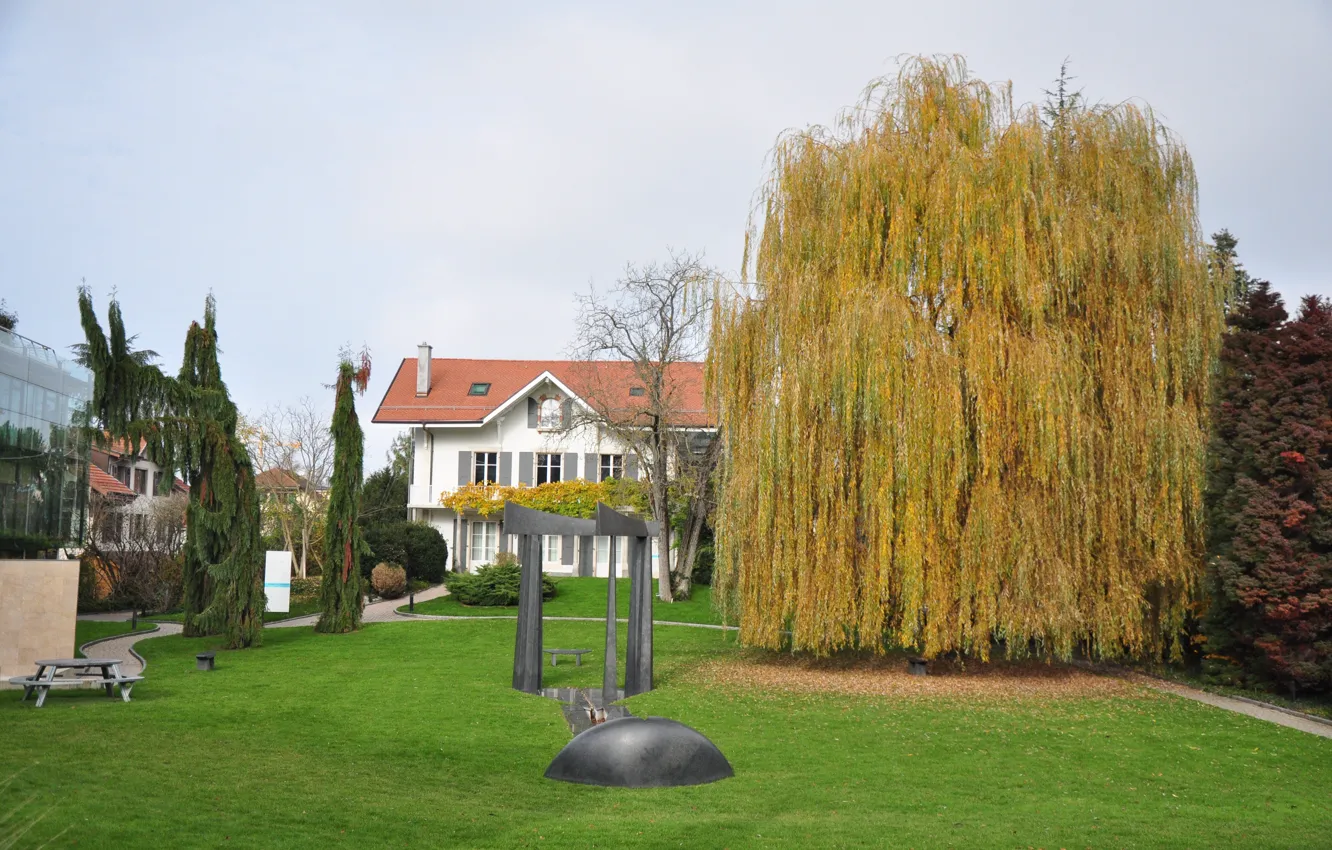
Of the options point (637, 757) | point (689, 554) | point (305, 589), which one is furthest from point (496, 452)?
point (637, 757)

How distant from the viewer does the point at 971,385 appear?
15227mm

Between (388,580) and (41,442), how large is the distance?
48.8 feet

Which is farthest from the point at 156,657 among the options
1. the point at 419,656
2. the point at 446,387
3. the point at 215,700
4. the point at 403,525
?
the point at 446,387

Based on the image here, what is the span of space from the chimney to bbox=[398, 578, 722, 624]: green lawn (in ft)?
32.8

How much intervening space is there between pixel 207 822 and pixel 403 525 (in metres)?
28.4

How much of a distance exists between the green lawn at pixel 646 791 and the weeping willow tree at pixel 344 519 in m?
7.06

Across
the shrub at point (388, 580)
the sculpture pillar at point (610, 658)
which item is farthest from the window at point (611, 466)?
the sculpture pillar at point (610, 658)

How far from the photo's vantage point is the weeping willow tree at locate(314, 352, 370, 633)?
2370 cm

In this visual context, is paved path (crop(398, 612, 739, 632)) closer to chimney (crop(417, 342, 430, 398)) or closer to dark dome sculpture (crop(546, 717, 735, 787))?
chimney (crop(417, 342, 430, 398))

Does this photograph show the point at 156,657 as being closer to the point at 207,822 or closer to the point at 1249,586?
the point at 207,822

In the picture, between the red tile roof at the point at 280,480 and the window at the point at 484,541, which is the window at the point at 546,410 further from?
the red tile roof at the point at 280,480

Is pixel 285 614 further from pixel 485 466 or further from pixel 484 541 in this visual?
pixel 485 466

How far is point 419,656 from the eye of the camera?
19359 mm

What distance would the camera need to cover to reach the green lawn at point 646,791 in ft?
23.9
